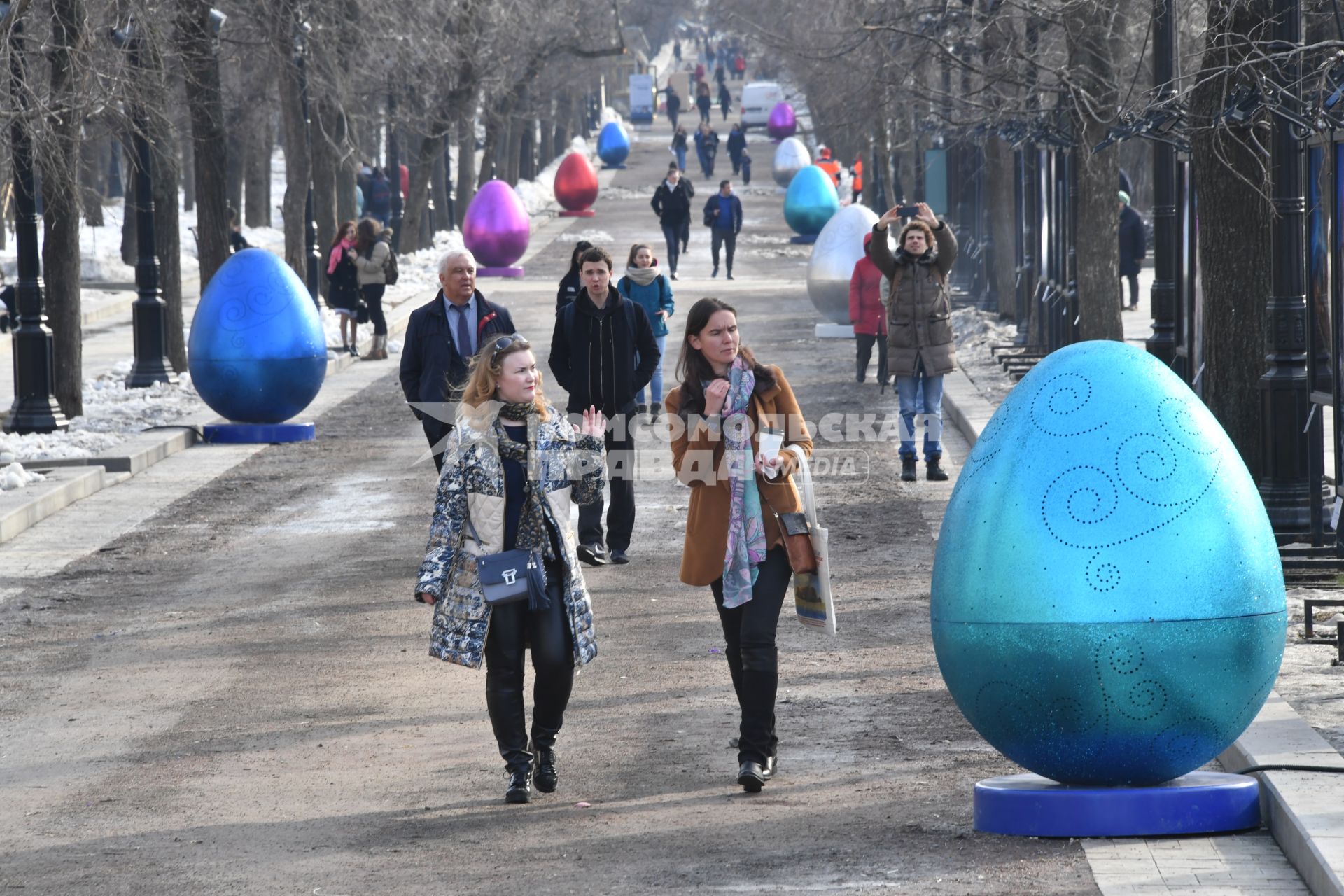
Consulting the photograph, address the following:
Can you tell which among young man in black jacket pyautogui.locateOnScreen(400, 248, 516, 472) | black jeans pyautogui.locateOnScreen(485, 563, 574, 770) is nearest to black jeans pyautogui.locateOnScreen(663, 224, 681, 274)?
young man in black jacket pyautogui.locateOnScreen(400, 248, 516, 472)

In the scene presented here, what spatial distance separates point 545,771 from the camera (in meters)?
7.15

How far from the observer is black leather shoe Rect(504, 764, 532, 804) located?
7.02 meters

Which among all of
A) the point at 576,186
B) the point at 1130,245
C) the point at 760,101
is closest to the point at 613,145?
the point at 760,101

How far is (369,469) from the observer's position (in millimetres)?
16500

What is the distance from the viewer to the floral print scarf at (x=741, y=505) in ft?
23.6

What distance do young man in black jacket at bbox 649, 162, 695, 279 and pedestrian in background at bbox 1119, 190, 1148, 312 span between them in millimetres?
9899

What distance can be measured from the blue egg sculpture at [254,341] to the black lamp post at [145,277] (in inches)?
70.6

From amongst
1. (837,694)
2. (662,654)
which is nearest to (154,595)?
(662,654)

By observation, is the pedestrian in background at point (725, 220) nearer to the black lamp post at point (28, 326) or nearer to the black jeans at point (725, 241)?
the black jeans at point (725, 241)

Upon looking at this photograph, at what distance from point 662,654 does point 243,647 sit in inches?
79.7

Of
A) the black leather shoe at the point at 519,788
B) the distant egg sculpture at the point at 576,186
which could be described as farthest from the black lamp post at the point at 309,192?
the distant egg sculpture at the point at 576,186

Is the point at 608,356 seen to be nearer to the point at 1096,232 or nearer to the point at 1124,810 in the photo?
the point at 1124,810

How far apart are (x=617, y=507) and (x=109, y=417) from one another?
8686 mm

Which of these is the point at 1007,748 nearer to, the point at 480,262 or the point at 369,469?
the point at 369,469
